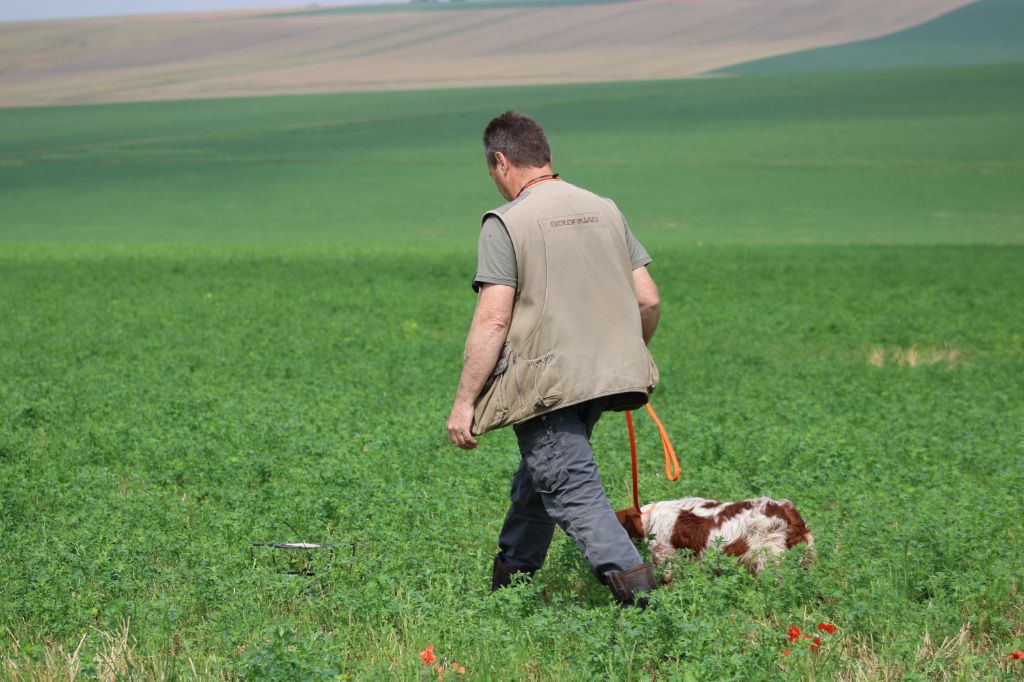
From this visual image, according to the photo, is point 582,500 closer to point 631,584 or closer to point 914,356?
point 631,584

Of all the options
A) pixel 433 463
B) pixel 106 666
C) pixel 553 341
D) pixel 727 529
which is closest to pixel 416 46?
pixel 433 463

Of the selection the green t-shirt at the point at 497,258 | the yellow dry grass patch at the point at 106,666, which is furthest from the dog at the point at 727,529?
the yellow dry grass patch at the point at 106,666

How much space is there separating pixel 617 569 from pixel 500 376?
96 cm

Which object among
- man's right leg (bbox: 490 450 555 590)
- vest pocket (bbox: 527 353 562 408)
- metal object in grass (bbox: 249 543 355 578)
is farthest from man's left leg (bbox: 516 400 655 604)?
metal object in grass (bbox: 249 543 355 578)

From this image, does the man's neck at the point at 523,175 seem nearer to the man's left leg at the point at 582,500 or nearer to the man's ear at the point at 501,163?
the man's ear at the point at 501,163

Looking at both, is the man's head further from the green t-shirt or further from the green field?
the green field

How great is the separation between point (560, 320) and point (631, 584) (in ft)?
3.79

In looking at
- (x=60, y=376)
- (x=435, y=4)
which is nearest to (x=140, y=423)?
(x=60, y=376)

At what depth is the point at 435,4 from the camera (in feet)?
450

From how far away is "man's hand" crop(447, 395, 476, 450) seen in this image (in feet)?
16.6

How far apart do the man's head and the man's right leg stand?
1.35 meters

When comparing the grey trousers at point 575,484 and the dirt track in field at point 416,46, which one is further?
the dirt track in field at point 416,46

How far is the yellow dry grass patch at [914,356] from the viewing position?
13.9 metres

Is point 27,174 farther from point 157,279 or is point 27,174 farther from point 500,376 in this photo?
point 500,376
